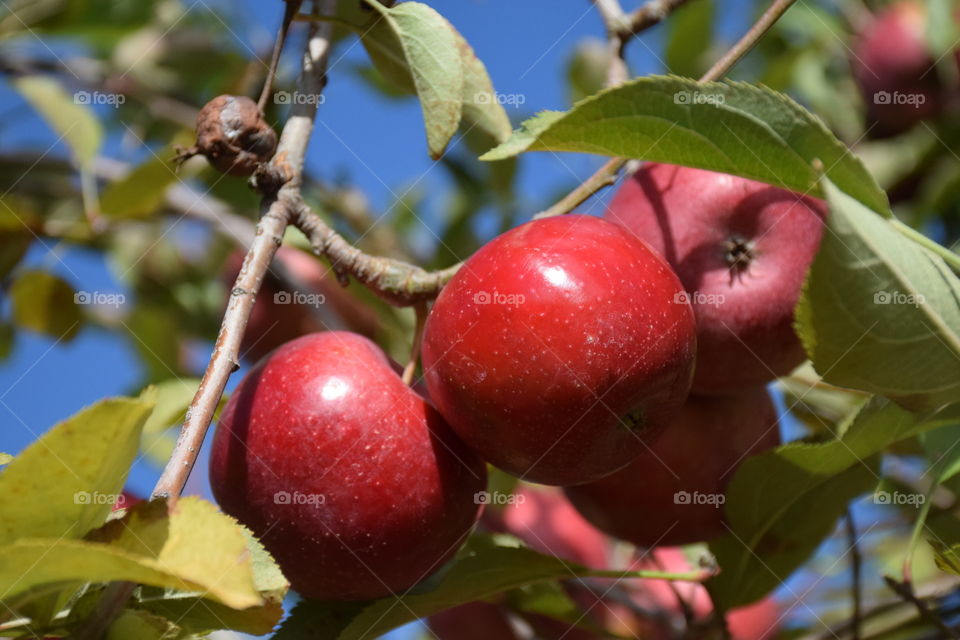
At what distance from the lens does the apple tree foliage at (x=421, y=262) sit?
0.93 metres

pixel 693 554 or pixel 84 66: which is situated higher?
pixel 84 66

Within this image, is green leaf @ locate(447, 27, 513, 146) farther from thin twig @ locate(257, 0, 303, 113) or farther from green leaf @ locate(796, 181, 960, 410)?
green leaf @ locate(796, 181, 960, 410)

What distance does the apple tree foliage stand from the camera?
0.93 metres

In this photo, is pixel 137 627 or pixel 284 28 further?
pixel 284 28

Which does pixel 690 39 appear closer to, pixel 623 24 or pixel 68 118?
pixel 623 24

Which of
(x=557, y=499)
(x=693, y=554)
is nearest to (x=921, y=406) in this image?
(x=693, y=554)

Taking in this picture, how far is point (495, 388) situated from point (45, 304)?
62.3 inches

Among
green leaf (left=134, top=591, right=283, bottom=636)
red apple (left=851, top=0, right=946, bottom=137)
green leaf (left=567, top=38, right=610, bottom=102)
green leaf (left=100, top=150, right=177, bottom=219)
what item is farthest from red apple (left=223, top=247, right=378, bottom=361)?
red apple (left=851, top=0, right=946, bottom=137)

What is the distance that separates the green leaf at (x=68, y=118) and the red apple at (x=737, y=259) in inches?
53.3

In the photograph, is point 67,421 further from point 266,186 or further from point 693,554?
point 693,554

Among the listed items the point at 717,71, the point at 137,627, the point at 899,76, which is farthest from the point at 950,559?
the point at 899,76

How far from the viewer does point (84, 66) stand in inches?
103

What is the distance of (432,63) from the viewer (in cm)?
134

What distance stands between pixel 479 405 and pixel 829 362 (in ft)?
1.35
